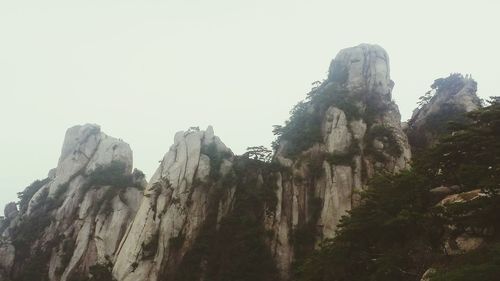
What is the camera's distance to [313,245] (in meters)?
40.9

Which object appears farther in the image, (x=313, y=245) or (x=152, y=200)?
(x=152, y=200)

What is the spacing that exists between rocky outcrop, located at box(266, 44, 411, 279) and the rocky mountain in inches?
4.3

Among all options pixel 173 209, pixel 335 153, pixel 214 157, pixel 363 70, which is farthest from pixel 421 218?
pixel 363 70

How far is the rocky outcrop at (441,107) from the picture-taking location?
47.8 metres

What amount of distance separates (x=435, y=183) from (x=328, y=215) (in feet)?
56.4

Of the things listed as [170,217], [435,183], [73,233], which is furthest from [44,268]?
[435,183]

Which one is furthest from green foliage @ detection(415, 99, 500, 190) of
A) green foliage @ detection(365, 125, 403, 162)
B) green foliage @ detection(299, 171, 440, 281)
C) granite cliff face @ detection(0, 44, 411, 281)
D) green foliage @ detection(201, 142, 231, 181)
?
green foliage @ detection(201, 142, 231, 181)

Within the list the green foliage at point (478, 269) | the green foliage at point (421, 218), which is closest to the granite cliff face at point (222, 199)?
the green foliage at point (421, 218)

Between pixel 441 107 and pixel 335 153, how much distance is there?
48.3 ft

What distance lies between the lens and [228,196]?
46.2m

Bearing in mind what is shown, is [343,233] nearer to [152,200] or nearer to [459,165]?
[459,165]

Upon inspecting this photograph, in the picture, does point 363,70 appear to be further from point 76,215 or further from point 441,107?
point 76,215

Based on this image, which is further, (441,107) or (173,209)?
(441,107)

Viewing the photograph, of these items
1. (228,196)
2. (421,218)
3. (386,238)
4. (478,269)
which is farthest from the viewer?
(228,196)
